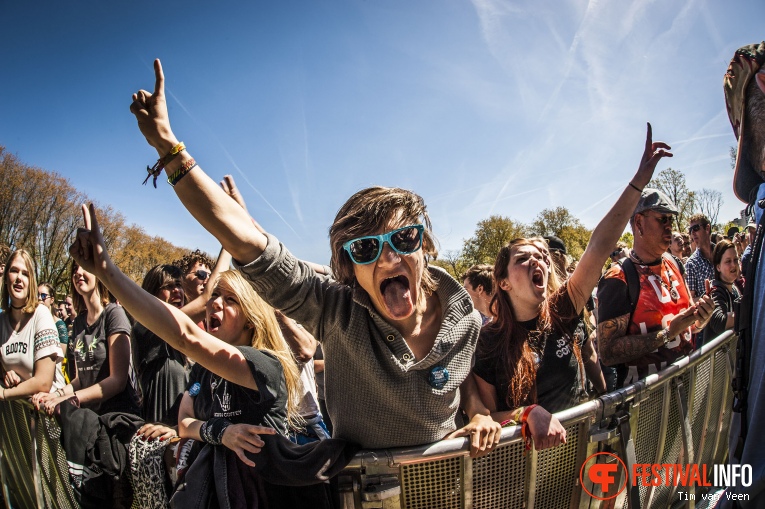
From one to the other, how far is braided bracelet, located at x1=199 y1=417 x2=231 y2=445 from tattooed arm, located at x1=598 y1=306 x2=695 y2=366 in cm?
250

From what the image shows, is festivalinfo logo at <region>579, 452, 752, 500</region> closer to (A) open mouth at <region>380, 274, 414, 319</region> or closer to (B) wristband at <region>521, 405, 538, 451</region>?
(B) wristband at <region>521, 405, 538, 451</region>

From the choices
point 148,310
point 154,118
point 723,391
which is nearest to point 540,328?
point 723,391

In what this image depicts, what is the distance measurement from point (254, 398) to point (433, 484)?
3.02 ft

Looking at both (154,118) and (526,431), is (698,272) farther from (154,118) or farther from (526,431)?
(154,118)

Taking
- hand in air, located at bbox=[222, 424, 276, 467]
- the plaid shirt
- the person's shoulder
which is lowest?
hand in air, located at bbox=[222, 424, 276, 467]

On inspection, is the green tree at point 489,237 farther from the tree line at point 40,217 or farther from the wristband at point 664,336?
the wristband at point 664,336

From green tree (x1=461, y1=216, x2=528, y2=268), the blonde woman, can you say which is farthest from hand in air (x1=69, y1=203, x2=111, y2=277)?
green tree (x1=461, y1=216, x2=528, y2=268)

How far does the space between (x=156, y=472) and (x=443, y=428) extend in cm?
143

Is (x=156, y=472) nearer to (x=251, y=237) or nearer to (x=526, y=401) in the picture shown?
(x=251, y=237)

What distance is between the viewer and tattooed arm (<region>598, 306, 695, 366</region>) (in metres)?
2.79

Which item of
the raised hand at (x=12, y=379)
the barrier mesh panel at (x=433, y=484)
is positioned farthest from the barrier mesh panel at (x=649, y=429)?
the raised hand at (x=12, y=379)

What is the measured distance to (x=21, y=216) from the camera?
81.9 feet

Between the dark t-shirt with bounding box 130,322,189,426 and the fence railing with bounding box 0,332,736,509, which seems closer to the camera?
the fence railing with bounding box 0,332,736,509

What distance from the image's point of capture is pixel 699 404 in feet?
8.13
